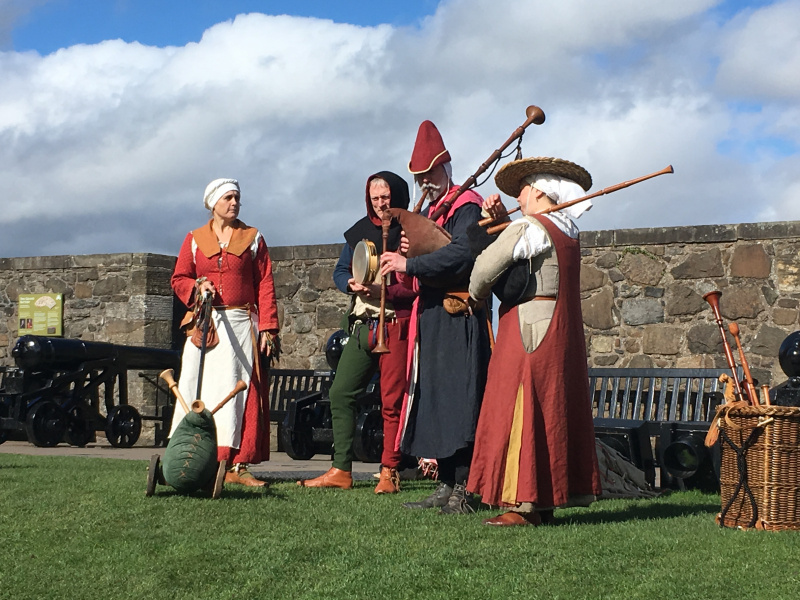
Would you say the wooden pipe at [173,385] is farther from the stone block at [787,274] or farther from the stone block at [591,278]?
the stone block at [787,274]

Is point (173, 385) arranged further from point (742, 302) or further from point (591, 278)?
point (742, 302)

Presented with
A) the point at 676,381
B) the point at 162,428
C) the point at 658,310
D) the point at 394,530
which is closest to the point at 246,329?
the point at 394,530

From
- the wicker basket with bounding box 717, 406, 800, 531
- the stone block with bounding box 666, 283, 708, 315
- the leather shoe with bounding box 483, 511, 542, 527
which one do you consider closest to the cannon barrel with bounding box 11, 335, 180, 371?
the stone block with bounding box 666, 283, 708, 315

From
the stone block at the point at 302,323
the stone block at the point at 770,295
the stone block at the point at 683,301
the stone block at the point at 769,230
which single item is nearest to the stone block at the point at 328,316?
the stone block at the point at 302,323

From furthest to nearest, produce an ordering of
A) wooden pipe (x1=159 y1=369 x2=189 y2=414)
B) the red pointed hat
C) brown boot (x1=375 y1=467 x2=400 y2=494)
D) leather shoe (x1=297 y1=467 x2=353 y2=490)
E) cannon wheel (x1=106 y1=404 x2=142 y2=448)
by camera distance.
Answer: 1. cannon wheel (x1=106 y1=404 x2=142 y2=448)
2. leather shoe (x1=297 y1=467 x2=353 y2=490)
3. brown boot (x1=375 y1=467 x2=400 y2=494)
4. the red pointed hat
5. wooden pipe (x1=159 y1=369 x2=189 y2=414)

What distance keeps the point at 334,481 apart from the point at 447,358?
1.39 m

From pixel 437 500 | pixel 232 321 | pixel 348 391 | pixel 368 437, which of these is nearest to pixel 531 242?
pixel 437 500

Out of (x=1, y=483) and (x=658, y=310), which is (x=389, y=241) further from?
(x=658, y=310)

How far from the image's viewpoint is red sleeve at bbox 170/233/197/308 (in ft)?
22.3

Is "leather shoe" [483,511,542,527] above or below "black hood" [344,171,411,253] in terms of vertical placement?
below

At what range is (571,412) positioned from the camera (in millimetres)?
4973

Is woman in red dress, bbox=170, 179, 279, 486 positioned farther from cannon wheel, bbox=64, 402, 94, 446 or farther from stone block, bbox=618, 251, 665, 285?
cannon wheel, bbox=64, 402, 94, 446

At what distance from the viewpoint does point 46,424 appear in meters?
10.9

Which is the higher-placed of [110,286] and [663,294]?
[110,286]
